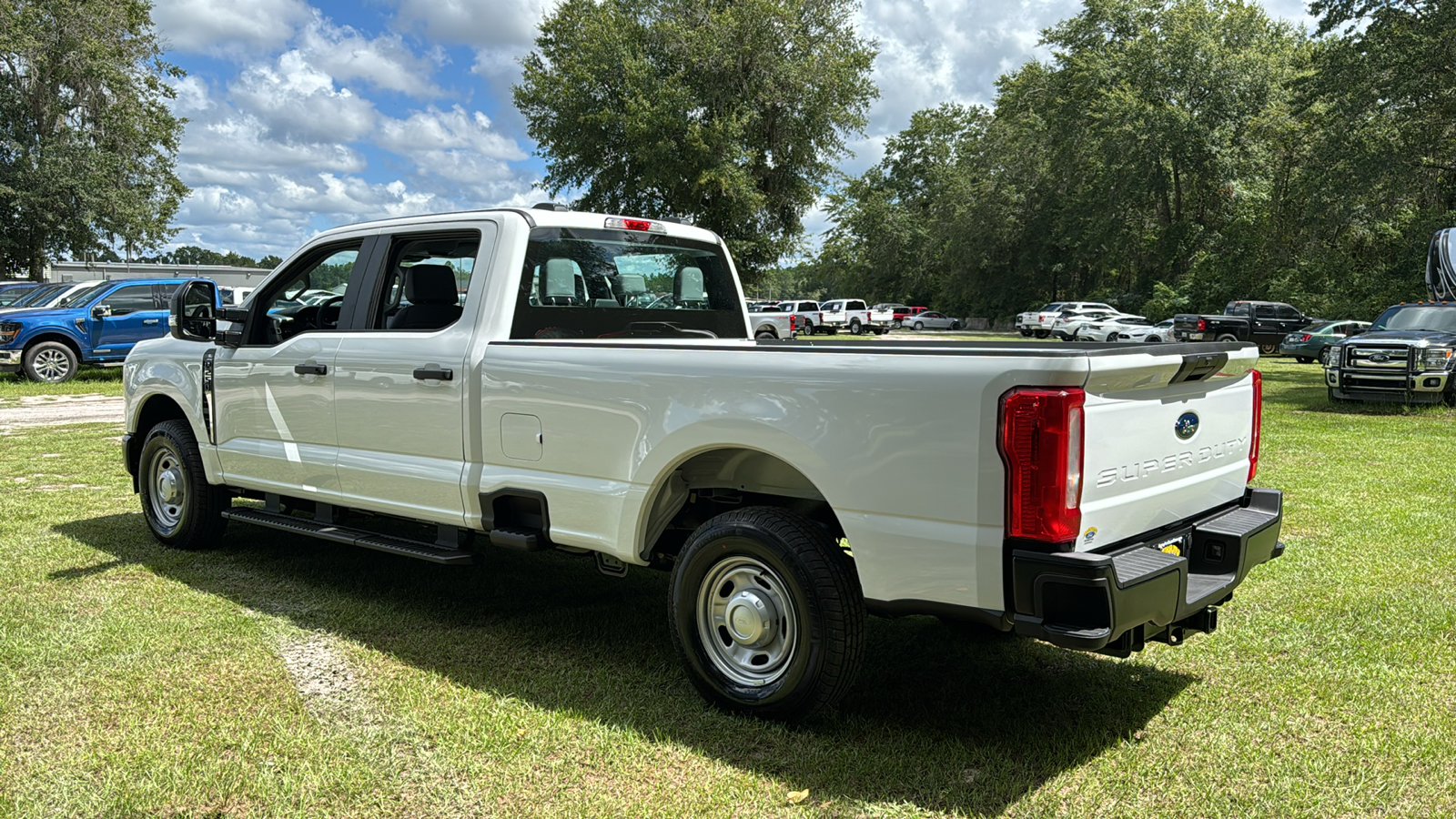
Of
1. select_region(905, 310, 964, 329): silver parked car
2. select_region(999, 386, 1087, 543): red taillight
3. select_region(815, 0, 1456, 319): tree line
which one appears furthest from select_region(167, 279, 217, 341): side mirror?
select_region(905, 310, 964, 329): silver parked car

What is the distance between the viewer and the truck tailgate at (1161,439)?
3.32 metres

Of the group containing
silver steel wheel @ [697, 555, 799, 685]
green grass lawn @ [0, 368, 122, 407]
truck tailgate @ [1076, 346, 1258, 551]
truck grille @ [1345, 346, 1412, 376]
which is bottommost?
green grass lawn @ [0, 368, 122, 407]

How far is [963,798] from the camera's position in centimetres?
344

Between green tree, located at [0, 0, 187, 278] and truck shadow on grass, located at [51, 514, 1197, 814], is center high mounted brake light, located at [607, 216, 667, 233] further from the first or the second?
green tree, located at [0, 0, 187, 278]

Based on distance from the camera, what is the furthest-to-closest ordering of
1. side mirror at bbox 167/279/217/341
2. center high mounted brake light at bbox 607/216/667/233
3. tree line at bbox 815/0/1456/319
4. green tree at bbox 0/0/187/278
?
1. green tree at bbox 0/0/187/278
2. tree line at bbox 815/0/1456/319
3. side mirror at bbox 167/279/217/341
4. center high mounted brake light at bbox 607/216/667/233

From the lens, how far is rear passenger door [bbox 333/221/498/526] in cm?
487

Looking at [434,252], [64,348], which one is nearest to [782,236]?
[64,348]

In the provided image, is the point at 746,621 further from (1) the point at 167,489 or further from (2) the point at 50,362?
(2) the point at 50,362

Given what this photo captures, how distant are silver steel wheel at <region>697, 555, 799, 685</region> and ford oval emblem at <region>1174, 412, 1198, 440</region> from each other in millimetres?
1492

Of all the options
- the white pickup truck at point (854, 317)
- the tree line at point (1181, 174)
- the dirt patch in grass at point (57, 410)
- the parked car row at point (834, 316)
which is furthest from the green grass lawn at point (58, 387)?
the white pickup truck at point (854, 317)

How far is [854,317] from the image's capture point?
55.5 metres

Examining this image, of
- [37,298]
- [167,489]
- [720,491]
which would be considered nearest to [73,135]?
[37,298]

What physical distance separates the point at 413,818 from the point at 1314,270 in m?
44.0

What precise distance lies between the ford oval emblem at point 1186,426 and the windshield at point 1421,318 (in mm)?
15701
